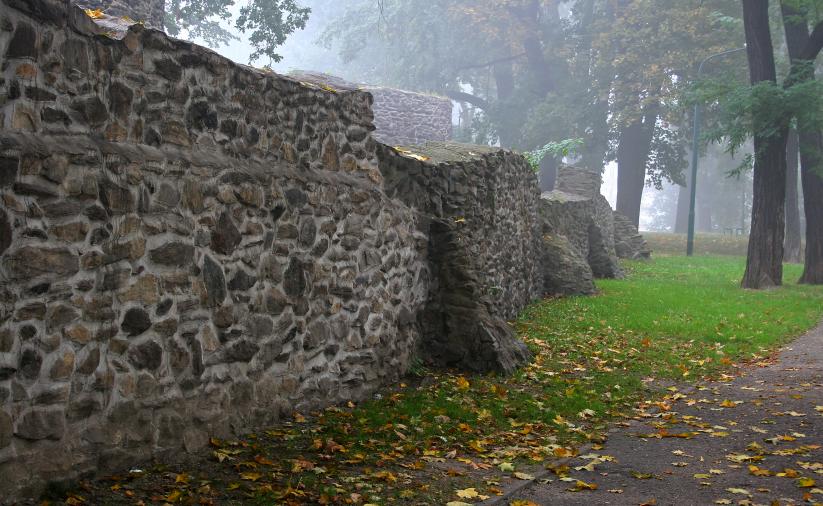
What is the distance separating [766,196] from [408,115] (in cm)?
1476

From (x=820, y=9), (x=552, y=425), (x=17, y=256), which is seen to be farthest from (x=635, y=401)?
(x=820, y=9)

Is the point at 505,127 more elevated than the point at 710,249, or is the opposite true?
the point at 505,127

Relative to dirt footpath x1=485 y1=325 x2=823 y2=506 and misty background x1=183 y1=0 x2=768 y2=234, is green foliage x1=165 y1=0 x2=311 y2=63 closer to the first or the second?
misty background x1=183 y1=0 x2=768 y2=234

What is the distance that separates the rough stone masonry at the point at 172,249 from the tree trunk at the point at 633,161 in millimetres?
28390

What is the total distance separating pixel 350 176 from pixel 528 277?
7.71m

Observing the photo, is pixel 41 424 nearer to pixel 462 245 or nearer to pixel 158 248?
pixel 158 248

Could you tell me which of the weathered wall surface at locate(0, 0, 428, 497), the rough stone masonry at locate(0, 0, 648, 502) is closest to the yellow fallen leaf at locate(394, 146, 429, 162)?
the rough stone masonry at locate(0, 0, 648, 502)

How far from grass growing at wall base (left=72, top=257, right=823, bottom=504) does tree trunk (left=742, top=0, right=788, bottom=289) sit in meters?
4.38

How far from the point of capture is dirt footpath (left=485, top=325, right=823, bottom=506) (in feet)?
18.7

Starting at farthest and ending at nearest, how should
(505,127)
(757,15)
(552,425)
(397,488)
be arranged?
1. (505,127)
2. (757,15)
3. (552,425)
4. (397,488)

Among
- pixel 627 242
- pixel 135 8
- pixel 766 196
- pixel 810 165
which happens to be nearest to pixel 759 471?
pixel 135 8

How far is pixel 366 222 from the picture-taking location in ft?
27.7

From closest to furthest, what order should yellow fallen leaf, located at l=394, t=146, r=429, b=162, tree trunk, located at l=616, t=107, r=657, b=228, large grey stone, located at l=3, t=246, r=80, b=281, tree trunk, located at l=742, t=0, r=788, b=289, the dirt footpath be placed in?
large grey stone, located at l=3, t=246, r=80, b=281
the dirt footpath
yellow fallen leaf, located at l=394, t=146, r=429, b=162
tree trunk, located at l=742, t=0, r=788, b=289
tree trunk, located at l=616, t=107, r=657, b=228

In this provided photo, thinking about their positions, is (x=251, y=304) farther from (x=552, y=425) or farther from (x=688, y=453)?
(x=688, y=453)
